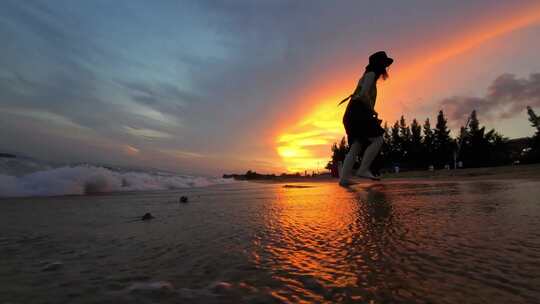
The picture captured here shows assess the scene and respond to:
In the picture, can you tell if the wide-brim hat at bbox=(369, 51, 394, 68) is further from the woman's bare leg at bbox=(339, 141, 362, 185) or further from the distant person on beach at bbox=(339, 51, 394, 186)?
the woman's bare leg at bbox=(339, 141, 362, 185)

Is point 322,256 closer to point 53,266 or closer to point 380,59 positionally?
point 53,266

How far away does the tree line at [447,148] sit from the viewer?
39219mm

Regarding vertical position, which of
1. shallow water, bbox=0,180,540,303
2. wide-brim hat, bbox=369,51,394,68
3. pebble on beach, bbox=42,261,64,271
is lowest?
pebble on beach, bbox=42,261,64,271

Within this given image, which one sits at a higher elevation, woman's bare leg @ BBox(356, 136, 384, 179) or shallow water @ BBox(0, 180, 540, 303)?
woman's bare leg @ BBox(356, 136, 384, 179)

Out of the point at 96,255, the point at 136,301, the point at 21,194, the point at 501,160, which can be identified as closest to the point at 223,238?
the point at 96,255

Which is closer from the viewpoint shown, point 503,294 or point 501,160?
point 503,294

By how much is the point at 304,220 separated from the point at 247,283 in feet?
4.23

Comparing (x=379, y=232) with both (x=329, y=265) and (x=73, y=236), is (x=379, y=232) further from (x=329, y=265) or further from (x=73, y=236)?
(x=73, y=236)

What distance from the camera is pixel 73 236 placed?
176 cm

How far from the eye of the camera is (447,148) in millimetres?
54031

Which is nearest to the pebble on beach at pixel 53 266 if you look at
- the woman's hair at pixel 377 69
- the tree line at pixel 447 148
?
the woman's hair at pixel 377 69

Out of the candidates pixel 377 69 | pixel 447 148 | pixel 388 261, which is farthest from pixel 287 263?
pixel 447 148

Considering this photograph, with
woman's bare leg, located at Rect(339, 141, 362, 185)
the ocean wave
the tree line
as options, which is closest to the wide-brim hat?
woman's bare leg, located at Rect(339, 141, 362, 185)

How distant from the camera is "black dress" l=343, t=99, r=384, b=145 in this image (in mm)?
6059
